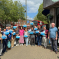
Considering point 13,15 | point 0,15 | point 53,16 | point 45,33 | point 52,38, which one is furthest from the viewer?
point 13,15

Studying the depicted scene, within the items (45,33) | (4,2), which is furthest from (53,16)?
(4,2)

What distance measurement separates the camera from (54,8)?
7.67 metres

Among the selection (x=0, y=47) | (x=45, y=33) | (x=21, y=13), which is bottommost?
(x=0, y=47)

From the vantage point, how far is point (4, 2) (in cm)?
2128

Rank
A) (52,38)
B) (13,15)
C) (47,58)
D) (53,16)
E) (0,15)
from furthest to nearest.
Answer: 1. (13,15)
2. (0,15)
3. (53,16)
4. (52,38)
5. (47,58)

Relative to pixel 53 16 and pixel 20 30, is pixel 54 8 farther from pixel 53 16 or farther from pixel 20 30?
pixel 20 30

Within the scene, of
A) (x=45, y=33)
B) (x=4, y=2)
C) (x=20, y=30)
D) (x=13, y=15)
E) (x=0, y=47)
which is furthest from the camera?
(x=13, y=15)

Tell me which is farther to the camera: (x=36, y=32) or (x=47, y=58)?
(x=36, y=32)

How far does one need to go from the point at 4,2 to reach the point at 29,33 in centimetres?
1675

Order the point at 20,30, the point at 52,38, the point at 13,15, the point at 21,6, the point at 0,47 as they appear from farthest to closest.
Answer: the point at 21,6 → the point at 13,15 → the point at 20,30 → the point at 52,38 → the point at 0,47

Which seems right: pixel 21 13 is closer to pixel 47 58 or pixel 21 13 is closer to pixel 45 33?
pixel 45 33

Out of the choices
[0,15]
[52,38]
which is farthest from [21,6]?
[52,38]

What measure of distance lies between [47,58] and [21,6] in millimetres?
27525

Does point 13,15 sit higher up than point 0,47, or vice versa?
point 13,15
